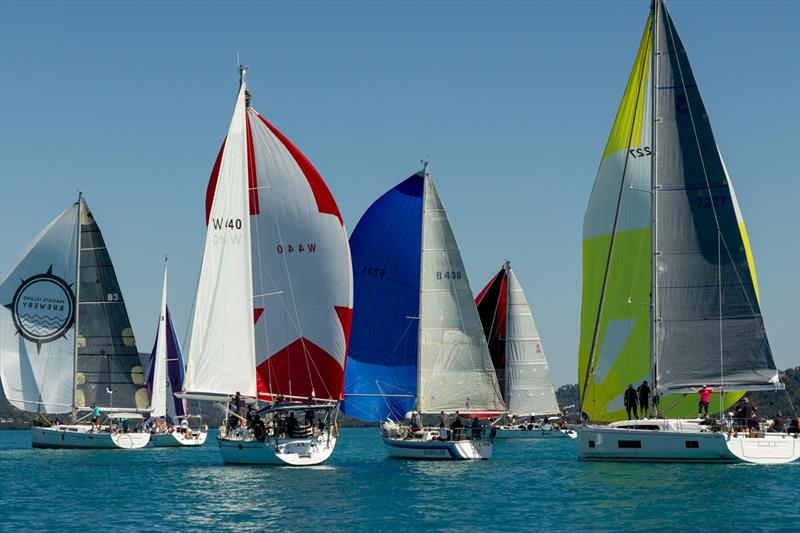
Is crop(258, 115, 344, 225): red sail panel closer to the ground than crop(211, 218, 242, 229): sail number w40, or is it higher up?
higher up

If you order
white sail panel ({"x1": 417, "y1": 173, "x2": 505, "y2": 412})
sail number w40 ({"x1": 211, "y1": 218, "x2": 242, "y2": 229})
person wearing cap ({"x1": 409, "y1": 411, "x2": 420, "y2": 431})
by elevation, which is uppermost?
sail number w40 ({"x1": 211, "y1": 218, "x2": 242, "y2": 229})

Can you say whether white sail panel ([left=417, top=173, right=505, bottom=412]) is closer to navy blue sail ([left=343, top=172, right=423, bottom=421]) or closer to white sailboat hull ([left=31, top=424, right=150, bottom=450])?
navy blue sail ([left=343, top=172, right=423, bottom=421])

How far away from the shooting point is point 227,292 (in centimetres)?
4184

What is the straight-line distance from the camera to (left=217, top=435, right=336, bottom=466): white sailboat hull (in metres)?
40.8

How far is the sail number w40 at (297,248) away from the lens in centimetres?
4247

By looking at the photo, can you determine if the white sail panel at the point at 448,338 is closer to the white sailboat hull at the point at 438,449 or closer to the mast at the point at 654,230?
the white sailboat hull at the point at 438,449

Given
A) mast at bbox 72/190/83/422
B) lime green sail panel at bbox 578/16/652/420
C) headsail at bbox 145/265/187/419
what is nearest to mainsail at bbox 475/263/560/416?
headsail at bbox 145/265/187/419

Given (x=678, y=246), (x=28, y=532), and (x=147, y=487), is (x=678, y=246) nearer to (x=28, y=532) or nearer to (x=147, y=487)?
(x=147, y=487)

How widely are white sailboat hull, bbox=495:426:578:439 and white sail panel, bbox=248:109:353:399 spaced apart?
153 feet

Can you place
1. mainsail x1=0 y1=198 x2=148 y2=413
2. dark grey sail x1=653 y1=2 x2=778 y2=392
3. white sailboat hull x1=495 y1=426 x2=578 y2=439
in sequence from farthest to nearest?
1. white sailboat hull x1=495 y1=426 x2=578 y2=439
2. mainsail x1=0 y1=198 x2=148 y2=413
3. dark grey sail x1=653 y1=2 x2=778 y2=392

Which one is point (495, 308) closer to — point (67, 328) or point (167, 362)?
point (167, 362)

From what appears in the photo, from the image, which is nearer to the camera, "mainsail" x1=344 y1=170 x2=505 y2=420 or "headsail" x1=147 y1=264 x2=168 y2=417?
"mainsail" x1=344 y1=170 x2=505 y2=420

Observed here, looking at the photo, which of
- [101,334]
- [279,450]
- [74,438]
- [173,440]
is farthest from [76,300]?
[279,450]

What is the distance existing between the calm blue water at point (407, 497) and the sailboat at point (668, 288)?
123 cm
